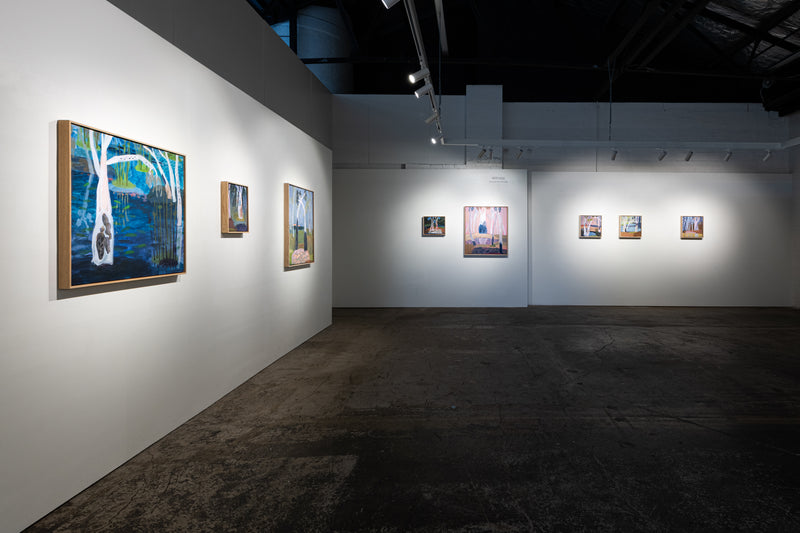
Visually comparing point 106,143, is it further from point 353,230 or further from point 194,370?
point 353,230

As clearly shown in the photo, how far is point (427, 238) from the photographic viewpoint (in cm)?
1048

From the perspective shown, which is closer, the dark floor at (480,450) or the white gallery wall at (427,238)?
the dark floor at (480,450)

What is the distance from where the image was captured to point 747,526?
8.05 feet

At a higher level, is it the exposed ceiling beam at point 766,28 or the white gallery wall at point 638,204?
the exposed ceiling beam at point 766,28

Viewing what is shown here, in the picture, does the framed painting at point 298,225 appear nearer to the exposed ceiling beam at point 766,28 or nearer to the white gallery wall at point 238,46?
the white gallery wall at point 238,46

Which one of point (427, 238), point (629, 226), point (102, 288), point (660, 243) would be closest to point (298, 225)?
point (102, 288)

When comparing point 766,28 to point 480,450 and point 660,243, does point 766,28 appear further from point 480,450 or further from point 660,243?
point 480,450

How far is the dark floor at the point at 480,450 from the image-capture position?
256 centimetres

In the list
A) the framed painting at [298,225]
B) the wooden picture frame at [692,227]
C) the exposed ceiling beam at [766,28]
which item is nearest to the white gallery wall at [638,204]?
the wooden picture frame at [692,227]

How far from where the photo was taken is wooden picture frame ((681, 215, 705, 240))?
10.8 meters

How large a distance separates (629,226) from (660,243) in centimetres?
96

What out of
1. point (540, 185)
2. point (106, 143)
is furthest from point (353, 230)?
point (106, 143)

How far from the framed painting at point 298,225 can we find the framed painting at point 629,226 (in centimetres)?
817

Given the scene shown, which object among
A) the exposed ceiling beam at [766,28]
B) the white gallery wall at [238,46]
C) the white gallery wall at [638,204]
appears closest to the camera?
the white gallery wall at [238,46]
